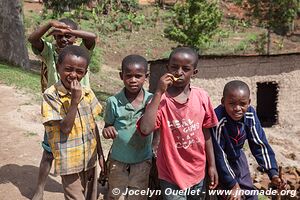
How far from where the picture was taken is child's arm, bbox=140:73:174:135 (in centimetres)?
266

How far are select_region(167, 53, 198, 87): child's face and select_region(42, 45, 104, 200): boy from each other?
0.63 metres

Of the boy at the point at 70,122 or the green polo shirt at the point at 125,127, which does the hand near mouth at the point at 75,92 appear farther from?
the green polo shirt at the point at 125,127

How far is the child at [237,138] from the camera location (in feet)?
9.80

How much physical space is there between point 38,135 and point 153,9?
25531mm

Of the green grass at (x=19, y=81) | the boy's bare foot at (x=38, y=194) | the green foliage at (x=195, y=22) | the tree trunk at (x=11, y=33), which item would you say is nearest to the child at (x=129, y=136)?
the boy's bare foot at (x=38, y=194)

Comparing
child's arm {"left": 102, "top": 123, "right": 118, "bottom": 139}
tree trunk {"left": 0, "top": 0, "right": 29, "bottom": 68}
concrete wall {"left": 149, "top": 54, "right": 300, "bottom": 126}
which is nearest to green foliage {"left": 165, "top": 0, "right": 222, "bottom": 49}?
concrete wall {"left": 149, "top": 54, "right": 300, "bottom": 126}

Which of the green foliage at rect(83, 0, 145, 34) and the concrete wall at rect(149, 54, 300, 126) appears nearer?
the concrete wall at rect(149, 54, 300, 126)

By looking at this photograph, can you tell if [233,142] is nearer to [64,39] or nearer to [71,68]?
[71,68]

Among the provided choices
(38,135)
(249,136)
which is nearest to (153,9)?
(38,135)

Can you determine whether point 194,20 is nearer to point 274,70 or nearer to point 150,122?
point 274,70

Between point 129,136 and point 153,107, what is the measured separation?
1.35 feet

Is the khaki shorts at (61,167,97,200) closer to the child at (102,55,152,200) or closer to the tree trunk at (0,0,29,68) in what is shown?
the child at (102,55,152,200)

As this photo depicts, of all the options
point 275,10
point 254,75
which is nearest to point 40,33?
point 254,75

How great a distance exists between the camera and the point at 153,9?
3016cm
